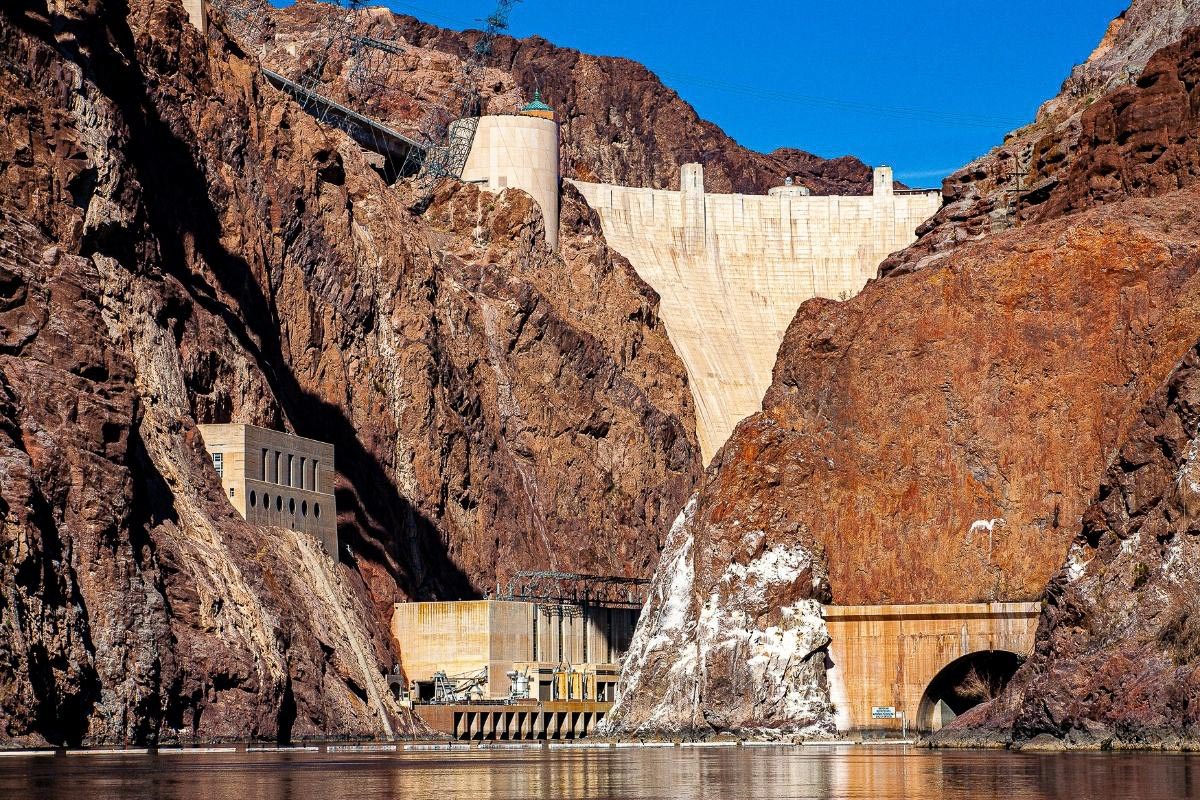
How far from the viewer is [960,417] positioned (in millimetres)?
112938

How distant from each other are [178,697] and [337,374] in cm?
5218

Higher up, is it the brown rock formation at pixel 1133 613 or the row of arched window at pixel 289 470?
the row of arched window at pixel 289 470

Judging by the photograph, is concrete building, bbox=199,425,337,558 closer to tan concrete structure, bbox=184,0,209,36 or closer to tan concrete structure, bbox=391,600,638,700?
tan concrete structure, bbox=391,600,638,700

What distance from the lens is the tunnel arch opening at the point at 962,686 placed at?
109 m

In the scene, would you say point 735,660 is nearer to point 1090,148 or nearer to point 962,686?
point 962,686

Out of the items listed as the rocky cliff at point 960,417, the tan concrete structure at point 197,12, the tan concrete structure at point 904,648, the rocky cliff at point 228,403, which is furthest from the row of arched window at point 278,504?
the tan concrete structure at point 904,648

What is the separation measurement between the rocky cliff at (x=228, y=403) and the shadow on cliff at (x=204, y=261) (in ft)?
0.88

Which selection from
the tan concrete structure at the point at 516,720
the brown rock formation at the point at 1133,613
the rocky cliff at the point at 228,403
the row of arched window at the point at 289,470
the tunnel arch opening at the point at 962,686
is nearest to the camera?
the brown rock formation at the point at 1133,613

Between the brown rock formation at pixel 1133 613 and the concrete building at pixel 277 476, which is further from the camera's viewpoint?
the concrete building at pixel 277 476

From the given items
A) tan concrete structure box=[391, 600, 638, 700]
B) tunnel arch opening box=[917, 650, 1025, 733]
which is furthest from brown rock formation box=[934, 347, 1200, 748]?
tan concrete structure box=[391, 600, 638, 700]

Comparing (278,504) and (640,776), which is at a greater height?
(278,504)

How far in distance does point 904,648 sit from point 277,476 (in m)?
50.8

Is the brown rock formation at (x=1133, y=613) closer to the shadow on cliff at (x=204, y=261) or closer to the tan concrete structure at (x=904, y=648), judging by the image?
the tan concrete structure at (x=904, y=648)

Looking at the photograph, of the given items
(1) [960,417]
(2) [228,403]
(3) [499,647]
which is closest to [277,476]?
(2) [228,403]
